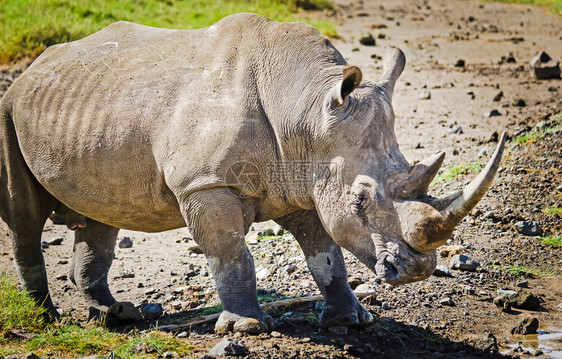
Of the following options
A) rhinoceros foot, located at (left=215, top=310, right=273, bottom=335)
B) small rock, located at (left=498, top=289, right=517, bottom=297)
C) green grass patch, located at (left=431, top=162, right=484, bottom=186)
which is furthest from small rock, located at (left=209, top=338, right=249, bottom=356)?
green grass patch, located at (left=431, top=162, right=484, bottom=186)

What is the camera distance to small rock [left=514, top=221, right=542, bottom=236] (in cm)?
749

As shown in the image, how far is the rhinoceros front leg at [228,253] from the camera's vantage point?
5297 millimetres

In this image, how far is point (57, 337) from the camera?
549 cm

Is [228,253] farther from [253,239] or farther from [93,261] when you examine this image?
[253,239]

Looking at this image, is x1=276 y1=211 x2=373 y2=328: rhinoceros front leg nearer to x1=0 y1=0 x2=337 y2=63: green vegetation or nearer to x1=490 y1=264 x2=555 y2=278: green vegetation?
x1=490 y1=264 x2=555 y2=278: green vegetation

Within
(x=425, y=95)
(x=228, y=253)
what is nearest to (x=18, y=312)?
(x=228, y=253)

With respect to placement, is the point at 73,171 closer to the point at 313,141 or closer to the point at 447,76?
the point at 313,141

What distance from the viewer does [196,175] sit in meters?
5.26

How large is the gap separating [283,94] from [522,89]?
807cm

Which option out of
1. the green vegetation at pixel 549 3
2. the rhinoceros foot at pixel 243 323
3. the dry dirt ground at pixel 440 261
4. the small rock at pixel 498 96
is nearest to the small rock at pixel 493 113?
the dry dirt ground at pixel 440 261

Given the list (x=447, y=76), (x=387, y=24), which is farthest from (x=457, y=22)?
(x=447, y=76)

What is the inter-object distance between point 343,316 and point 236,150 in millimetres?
1320

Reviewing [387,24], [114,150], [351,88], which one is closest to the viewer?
[351,88]

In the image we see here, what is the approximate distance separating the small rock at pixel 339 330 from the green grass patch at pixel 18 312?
2.07 meters
